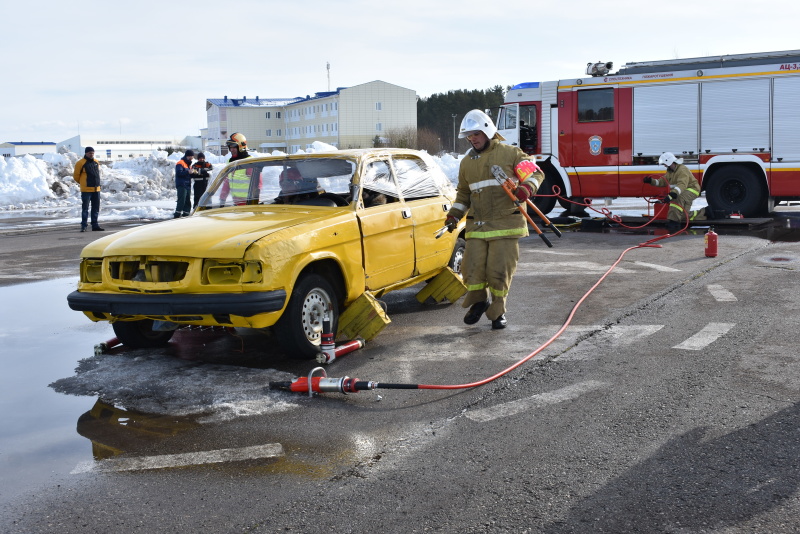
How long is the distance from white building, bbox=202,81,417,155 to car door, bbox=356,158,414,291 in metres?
81.5

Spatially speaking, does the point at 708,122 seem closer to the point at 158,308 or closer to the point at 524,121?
the point at 524,121

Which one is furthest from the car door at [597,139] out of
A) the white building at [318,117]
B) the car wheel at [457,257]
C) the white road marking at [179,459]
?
the white building at [318,117]

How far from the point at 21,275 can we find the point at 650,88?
42.2 ft

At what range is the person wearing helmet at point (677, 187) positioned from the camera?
15281mm

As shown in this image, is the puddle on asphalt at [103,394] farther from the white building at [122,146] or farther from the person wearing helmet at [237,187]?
the white building at [122,146]

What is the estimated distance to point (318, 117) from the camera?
100000 mm

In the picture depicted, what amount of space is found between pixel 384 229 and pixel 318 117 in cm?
9506

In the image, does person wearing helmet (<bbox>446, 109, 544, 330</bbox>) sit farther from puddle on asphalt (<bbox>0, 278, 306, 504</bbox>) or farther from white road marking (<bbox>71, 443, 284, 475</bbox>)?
white road marking (<bbox>71, 443, 284, 475</bbox>)

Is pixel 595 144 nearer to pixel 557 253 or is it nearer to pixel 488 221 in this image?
pixel 557 253

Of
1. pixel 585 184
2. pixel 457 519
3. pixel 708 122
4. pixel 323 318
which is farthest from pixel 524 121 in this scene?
pixel 457 519

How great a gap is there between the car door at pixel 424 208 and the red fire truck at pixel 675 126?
9.85m

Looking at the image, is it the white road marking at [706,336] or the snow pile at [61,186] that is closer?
the white road marking at [706,336]

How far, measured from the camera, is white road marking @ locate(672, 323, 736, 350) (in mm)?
6492

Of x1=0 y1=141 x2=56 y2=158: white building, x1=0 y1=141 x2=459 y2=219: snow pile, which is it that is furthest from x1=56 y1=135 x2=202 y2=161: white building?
x1=0 y1=141 x2=459 y2=219: snow pile
